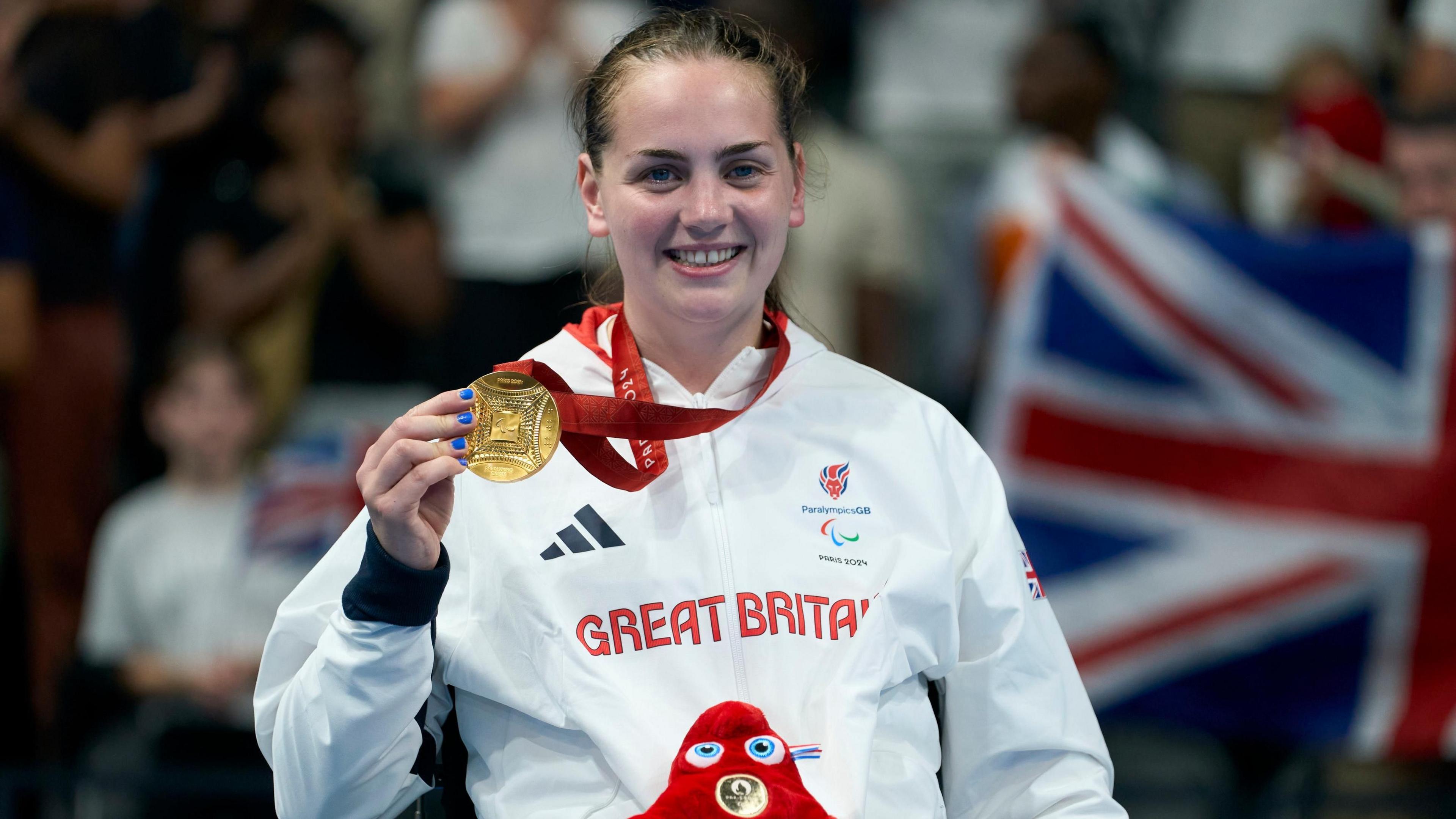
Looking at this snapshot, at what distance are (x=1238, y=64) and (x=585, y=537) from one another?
434 cm

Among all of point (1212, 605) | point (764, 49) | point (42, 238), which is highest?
point (764, 49)

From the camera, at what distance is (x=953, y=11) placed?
567cm

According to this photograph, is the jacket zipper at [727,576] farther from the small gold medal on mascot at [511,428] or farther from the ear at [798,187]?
the ear at [798,187]

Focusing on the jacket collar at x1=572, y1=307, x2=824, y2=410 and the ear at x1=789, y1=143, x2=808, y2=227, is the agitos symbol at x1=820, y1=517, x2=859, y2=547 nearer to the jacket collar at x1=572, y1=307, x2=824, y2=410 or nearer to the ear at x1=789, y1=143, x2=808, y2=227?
the jacket collar at x1=572, y1=307, x2=824, y2=410

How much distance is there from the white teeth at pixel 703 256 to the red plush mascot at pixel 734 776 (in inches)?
23.2

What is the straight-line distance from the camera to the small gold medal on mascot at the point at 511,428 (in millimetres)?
1906

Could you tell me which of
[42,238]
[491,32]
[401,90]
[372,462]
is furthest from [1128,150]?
[372,462]

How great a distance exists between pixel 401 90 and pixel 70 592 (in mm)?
2074

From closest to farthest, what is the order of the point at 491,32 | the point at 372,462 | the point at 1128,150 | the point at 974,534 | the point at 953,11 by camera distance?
the point at 372,462
the point at 974,534
the point at 491,32
the point at 1128,150
the point at 953,11

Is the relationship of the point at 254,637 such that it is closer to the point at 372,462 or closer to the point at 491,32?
the point at 491,32

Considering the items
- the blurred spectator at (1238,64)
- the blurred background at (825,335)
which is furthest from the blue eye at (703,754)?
the blurred spectator at (1238,64)

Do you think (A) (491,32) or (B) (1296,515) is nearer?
(B) (1296,515)

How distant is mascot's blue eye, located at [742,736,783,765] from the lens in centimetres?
189

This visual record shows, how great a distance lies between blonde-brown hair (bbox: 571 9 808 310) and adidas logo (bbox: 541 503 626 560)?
0.49 m
